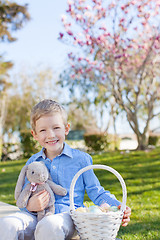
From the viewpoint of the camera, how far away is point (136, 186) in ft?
21.2

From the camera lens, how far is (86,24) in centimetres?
985

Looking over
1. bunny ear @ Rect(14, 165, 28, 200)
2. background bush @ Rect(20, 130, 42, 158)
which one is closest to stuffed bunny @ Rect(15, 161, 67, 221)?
bunny ear @ Rect(14, 165, 28, 200)

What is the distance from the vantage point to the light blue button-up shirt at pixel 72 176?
238cm

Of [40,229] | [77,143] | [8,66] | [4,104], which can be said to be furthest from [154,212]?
[4,104]

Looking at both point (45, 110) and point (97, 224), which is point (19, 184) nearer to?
point (45, 110)

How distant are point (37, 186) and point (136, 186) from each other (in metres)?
4.44

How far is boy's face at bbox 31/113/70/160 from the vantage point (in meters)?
2.39

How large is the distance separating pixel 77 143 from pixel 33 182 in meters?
13.3

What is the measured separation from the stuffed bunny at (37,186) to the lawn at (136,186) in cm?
152

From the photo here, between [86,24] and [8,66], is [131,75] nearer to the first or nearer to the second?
[86,24]

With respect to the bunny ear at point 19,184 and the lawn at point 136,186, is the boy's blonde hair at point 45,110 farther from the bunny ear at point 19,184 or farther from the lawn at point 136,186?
the lawn at point 136,186

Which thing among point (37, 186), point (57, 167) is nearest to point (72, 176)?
point (57, 167)

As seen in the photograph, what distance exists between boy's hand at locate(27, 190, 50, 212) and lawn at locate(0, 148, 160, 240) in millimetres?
1561

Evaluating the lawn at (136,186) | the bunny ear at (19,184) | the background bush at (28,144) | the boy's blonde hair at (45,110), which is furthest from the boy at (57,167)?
the background bush at (28,144)
